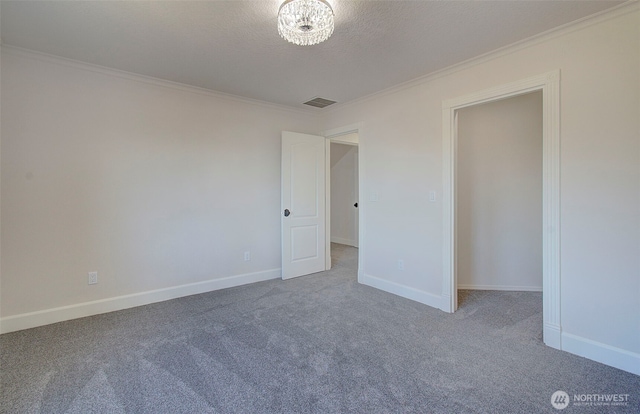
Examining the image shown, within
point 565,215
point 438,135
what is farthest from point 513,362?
point 438,135

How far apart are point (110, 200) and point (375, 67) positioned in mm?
3027

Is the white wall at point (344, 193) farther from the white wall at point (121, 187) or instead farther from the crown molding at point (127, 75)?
the white wall at point (121, 187)

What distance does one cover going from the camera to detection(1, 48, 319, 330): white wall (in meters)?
2.63

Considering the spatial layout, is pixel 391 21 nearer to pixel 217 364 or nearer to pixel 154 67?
pixel 154 67

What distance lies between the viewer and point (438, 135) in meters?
Result: 3.10

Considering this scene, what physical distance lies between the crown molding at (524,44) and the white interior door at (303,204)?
1.26 metres

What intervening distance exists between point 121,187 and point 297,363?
2536 millimetres

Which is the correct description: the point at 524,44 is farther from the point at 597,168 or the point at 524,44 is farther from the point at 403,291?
the point at 403,291

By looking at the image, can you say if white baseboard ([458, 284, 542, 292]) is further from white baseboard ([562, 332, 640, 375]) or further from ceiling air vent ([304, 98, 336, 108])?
ceiling air vent ([304, 98, 336, 108])

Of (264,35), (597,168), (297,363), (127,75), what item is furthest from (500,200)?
(127,75)

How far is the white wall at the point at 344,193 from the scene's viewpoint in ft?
23.1

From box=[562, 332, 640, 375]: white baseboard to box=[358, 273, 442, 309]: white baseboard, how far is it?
3.54ft

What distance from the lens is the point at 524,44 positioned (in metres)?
2.44

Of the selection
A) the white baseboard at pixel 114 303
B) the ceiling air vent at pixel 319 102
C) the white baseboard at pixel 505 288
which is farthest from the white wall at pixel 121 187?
the white baseboard at pixel 505 288
